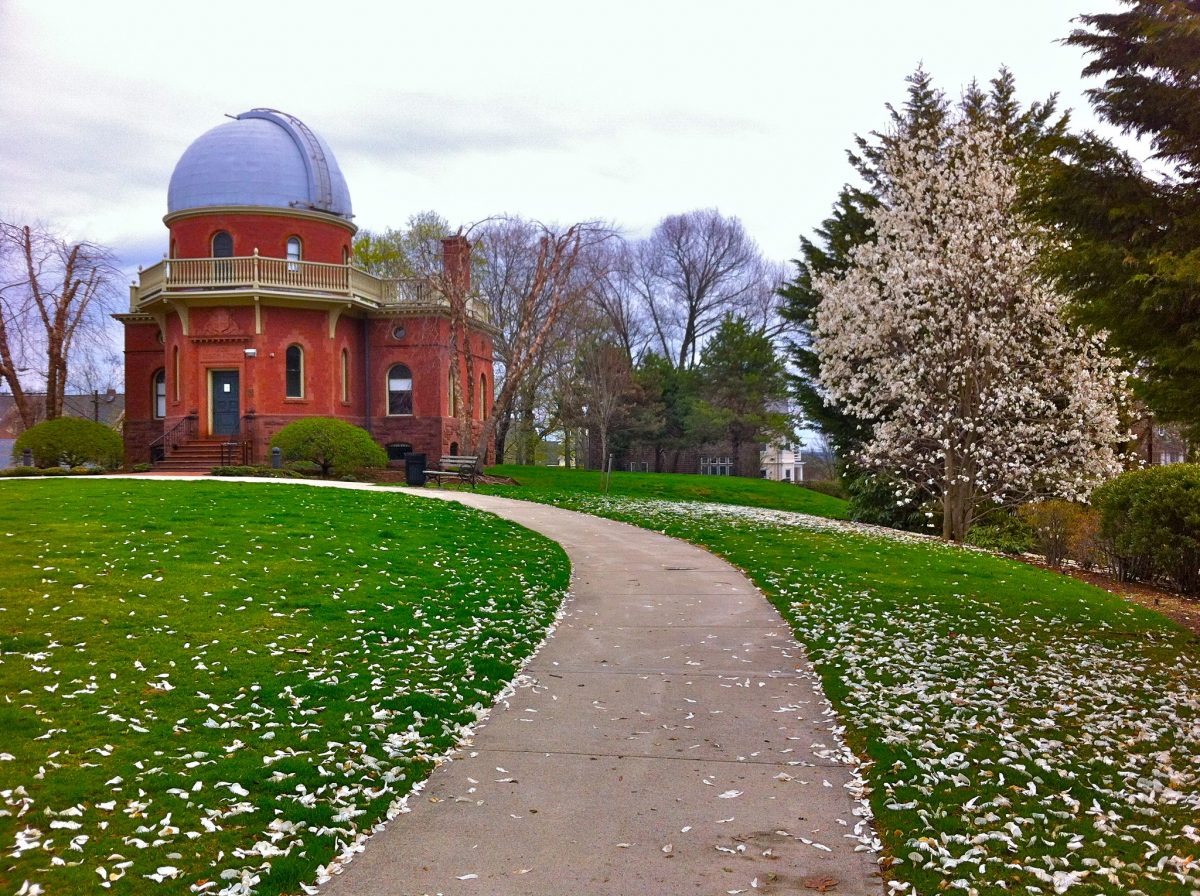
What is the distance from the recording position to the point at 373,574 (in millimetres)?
12188

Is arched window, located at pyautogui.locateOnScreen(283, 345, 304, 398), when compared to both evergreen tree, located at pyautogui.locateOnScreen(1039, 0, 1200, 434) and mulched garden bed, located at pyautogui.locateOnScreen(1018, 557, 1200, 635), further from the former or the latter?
evergreen tree, located at pyautogui.locateOnScreen(1039, 0, 1200, 434)

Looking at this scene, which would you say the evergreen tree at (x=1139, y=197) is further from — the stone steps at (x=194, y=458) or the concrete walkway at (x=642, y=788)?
the stone steps at (x=194, y=458)

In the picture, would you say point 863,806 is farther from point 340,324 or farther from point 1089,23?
point 340,324

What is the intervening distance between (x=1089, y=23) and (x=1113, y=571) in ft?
40.7

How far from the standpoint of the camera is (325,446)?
3281cm

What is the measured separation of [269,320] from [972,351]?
2626 centimetres

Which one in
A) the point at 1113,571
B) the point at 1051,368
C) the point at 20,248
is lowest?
the point at 1113,571

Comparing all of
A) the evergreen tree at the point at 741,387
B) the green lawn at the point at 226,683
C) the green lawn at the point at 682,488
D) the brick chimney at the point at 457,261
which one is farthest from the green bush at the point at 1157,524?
the evergreen tree at the point at 741,387

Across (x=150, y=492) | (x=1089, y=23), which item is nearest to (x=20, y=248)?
(x=150, y=492)

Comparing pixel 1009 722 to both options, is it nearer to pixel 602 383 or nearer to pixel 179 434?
pixel 179 434

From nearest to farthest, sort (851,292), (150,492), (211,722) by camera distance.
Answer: (211,722), (150,492), (851,292)

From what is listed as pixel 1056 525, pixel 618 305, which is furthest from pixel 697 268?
pixel 1056 525

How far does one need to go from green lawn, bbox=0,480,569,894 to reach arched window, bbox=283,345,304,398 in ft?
73.1

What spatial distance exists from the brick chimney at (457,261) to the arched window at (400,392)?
4725 mm
